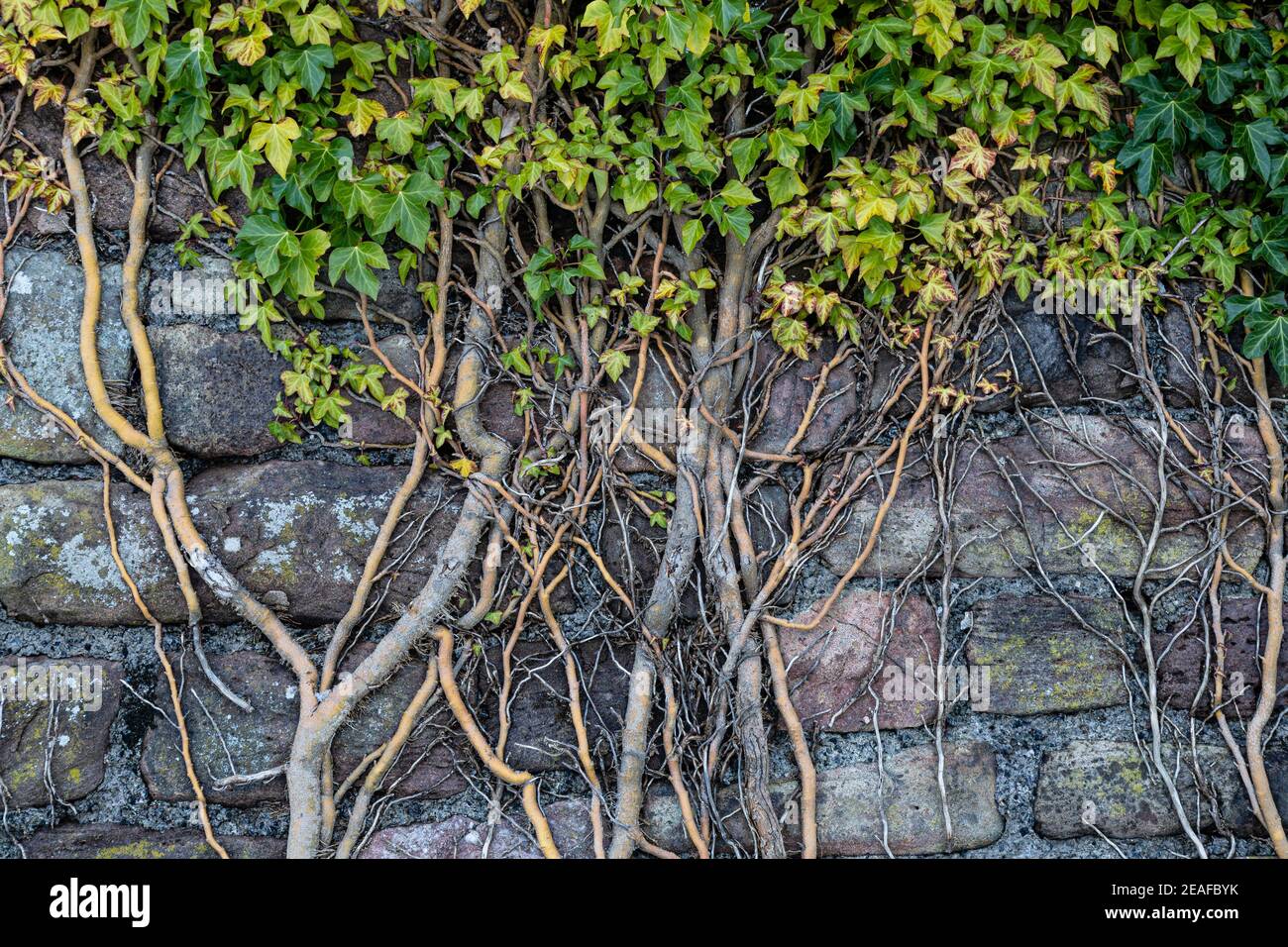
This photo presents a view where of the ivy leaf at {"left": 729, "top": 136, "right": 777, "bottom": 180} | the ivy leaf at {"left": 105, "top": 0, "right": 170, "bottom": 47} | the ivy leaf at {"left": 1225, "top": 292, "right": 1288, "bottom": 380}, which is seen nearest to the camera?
the ivy leaf at {"left": 105, "top": 0, "right": 170, "bottom": 47}

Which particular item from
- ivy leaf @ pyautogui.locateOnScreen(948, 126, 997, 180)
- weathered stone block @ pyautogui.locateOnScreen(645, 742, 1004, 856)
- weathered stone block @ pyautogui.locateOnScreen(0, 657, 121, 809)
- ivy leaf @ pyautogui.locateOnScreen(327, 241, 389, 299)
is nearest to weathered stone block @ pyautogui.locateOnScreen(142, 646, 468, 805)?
weathered stone block @ pyautogui.locateOnScreen(0, 657, 121, 809)

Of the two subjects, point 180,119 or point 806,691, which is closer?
point 180,119

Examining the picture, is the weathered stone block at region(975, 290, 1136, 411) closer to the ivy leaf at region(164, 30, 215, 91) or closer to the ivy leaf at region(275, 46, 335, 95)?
the ivy leaf at region(275, 46, 335, 95)

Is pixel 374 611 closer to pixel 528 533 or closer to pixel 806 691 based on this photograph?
pixel 528 533

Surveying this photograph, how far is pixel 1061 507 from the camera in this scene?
2176mm

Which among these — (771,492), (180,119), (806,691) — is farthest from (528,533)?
(180,119)

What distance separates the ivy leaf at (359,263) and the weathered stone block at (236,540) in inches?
16.5

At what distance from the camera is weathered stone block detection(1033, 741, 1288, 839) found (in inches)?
84.6

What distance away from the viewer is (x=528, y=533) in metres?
2.08

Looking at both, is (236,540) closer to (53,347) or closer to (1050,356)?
(53,347)

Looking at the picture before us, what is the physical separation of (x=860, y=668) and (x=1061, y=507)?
62 centimetres

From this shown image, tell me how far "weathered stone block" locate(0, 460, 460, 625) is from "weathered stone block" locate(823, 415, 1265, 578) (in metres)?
1.08

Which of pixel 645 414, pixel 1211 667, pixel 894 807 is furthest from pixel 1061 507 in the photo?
pixel 645 414

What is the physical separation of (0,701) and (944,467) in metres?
2.19
